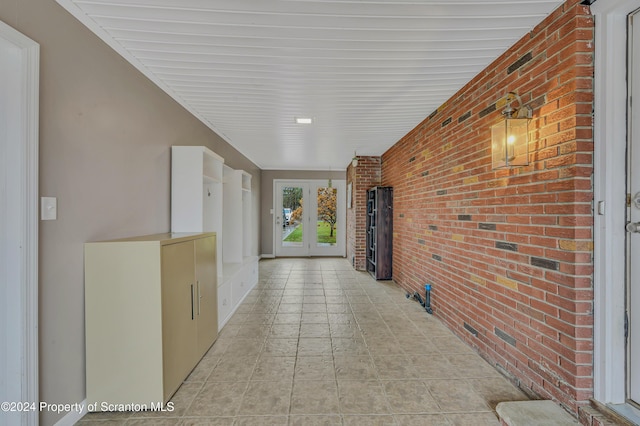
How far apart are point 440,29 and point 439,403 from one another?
244cm

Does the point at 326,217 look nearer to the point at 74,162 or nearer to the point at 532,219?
the point at 532,219

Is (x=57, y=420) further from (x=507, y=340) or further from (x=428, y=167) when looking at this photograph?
(x=428, y=167)

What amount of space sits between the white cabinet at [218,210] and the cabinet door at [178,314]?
0.67 meters

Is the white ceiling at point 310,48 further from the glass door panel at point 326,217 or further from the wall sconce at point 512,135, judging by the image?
the glass door panel at point 326,217

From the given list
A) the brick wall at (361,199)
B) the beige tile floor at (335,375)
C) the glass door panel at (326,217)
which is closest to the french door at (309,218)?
the glass door panel at (326,217)

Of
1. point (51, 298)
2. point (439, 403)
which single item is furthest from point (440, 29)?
point (51, 298)

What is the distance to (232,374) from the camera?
2.09 m

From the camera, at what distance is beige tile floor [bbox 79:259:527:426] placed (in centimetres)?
167

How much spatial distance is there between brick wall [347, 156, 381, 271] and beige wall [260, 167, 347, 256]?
1.49m

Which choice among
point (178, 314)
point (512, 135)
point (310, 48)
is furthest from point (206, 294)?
point (512, 135)
